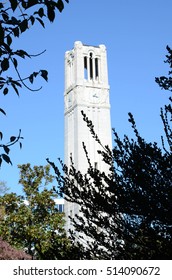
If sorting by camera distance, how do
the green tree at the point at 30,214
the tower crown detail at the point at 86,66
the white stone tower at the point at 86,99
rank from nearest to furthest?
the green tree at the point at 30,214
the white stone tower at the point at 86,99
the tower crown detail at the point at 86,66

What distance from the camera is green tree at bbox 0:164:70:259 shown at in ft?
69.8

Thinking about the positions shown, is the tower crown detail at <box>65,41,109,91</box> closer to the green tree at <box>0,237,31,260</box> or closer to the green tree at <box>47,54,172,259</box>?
the green tree at <box>0,237,31,260</box>

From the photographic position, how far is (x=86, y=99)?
190 feet

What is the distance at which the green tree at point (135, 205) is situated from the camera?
463 centimetres

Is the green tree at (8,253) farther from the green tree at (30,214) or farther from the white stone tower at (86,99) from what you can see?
the white stone tower at (86,99)

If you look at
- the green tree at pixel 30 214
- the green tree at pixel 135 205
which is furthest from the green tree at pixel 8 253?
the green tree at pixel 135 205

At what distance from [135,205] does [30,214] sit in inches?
693

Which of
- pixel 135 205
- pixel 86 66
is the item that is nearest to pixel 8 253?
pixel 135 205

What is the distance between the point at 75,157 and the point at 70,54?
1816cm

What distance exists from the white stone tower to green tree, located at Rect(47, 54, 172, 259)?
4678 centimetres

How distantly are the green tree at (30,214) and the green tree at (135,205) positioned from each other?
1608 cm

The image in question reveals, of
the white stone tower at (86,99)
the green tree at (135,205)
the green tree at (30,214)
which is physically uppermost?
the white stone tower at (86,99)

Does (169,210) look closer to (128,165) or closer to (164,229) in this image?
(164,229)

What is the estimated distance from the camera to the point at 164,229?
473 cm
